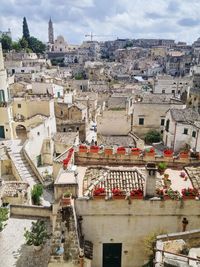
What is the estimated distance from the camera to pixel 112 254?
543 inches

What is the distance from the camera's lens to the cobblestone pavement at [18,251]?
1580 centimetres

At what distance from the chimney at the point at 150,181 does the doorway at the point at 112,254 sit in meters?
3.00

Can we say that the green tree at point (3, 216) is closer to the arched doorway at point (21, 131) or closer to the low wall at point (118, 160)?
the low wall at point (118, 160)

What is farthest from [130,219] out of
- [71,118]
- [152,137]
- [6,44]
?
[6,44]

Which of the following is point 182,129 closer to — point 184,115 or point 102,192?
point 184,115

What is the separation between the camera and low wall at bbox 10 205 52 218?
64.3 feet

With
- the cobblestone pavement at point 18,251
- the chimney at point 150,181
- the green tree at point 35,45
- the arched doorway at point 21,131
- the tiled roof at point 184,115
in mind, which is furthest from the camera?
the green tree at point 35,45

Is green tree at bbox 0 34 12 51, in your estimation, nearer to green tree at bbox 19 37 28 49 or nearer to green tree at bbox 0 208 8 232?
Result: green tree at bbox 19 37 28 49

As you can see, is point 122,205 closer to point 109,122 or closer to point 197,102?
point 109,122

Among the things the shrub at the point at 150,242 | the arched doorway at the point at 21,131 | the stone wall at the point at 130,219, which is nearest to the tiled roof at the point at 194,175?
the stone wall at the point at 130,219

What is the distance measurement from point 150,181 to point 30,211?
10778 millimetres

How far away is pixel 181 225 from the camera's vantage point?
13.1 metres

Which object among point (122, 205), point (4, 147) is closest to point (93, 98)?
point (4, 147)

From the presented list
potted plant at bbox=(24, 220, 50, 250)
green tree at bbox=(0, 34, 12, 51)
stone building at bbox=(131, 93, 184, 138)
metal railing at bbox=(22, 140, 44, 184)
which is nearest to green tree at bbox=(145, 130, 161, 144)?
stone building at bbox=(131, 93, 184, 138)
